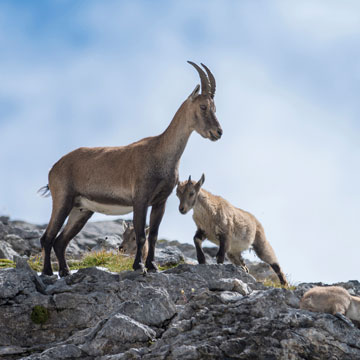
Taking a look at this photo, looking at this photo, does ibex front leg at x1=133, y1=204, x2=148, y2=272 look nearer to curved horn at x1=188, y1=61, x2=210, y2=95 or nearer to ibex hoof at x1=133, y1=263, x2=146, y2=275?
ibex hoof at x1=133, y1=263, x2=146, y2=275

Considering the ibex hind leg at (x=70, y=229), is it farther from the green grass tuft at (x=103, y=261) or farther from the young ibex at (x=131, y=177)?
the green grass tuft at (x=103, y=261)

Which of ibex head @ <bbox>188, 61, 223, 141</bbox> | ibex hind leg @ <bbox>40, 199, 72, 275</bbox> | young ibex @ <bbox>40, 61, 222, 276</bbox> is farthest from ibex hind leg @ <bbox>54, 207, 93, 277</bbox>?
ibex head @ <bbox>188, 61, 223, 141</bbox>

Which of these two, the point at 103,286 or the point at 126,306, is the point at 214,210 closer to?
the point at 103,286

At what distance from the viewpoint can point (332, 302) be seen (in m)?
9.87

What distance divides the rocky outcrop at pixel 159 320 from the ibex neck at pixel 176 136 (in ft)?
7.98

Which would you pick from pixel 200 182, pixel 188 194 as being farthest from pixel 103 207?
pixel 200 182

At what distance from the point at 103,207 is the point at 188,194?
9.50 feet

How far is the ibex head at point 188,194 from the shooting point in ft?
55.4

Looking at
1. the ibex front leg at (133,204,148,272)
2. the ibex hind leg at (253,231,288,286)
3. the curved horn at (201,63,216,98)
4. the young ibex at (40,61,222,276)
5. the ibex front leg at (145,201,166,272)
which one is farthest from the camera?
the ibex hind leg at (253,231,288,286)

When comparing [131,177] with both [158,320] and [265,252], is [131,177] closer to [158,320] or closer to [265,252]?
[158,320]

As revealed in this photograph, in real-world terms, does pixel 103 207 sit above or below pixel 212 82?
below

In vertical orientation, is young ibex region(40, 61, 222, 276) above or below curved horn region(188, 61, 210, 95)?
below

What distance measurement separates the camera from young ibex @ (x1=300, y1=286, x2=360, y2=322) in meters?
9.85

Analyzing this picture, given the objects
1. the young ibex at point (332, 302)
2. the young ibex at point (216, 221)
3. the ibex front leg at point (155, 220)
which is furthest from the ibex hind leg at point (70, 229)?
the young ibex at point (332, 302)
